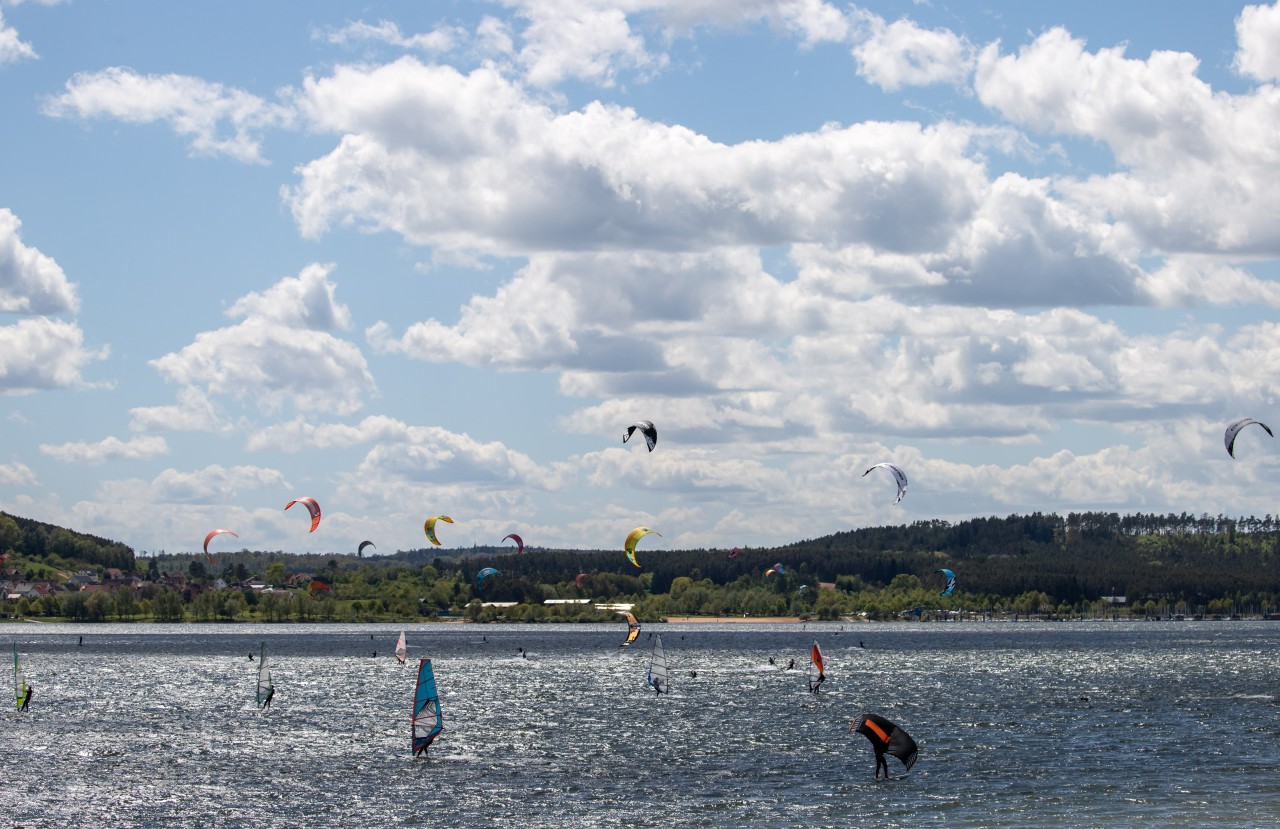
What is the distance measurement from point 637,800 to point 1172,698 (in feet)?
147

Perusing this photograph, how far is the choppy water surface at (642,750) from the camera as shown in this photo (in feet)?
130

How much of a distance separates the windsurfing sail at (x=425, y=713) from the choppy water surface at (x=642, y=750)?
89 centimetres

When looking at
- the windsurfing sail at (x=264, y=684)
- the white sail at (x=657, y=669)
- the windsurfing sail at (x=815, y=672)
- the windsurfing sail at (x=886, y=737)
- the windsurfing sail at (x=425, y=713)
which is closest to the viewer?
the windsurfing sail at (x=886, y=737)

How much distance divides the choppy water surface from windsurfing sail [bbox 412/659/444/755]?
89 cm

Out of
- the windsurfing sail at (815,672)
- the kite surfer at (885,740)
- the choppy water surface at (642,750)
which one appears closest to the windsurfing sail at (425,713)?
the choppy water surface at (642,750)

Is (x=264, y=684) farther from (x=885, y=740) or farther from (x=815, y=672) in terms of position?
(x=815, y=672)

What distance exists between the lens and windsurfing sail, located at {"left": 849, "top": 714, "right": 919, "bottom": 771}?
4241 centimetres

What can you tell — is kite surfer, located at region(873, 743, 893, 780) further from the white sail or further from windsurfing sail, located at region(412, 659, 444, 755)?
the white sail

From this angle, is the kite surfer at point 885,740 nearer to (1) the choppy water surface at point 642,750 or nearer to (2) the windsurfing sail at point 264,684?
(1) the choppy water surface at point 642,750

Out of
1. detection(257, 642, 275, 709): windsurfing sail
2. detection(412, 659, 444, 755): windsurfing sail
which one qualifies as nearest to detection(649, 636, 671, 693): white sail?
detection(257, 642, 275, 709): windsurfing sail

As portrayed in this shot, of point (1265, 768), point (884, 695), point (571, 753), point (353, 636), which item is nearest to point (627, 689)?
point (884, 695)

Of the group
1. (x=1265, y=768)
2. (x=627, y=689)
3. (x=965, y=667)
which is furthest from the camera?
(x=965, y=667)

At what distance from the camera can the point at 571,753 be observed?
5228 centimetres

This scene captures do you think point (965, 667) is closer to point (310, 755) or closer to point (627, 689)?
point (627, 689)
